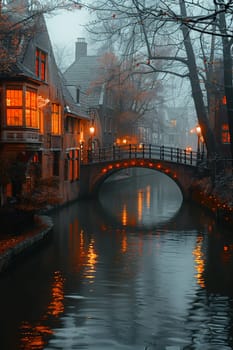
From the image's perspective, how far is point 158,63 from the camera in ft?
153

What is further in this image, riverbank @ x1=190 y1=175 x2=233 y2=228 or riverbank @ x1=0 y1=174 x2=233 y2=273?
riverbank @ x1=190 y1=175 x2=233 y2=228

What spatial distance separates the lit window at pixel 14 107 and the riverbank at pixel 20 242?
4.71m

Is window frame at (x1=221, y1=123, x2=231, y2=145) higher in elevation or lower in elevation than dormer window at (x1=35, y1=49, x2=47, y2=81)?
lower

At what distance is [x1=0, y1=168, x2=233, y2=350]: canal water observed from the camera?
12.1 meters

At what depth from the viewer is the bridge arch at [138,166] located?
40000 mm

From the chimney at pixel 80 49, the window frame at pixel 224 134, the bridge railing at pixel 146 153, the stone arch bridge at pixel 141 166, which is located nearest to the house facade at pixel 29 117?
the stone arch bridge at pixel 141 166

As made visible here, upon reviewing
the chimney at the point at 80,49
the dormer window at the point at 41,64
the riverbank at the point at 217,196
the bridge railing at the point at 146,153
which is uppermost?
the chimney at the point at 80,49

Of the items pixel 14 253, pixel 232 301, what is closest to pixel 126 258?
pixel 14 253

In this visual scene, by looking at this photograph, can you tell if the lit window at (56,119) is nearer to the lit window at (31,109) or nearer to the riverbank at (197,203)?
the riverbank at (197,203)

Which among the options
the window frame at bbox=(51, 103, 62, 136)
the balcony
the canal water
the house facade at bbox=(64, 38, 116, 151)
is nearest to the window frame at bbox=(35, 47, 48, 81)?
the window frame at bbox=(51, 103, 62, 136)

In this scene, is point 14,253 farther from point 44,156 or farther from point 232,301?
point 44,156

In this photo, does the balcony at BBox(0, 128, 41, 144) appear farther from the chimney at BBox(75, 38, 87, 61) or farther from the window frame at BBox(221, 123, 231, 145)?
the chimney at BBox(75, 38, 87, 61)

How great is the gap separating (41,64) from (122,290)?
56.3 ft

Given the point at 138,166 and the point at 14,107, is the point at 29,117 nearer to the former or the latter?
the point at 14,107
